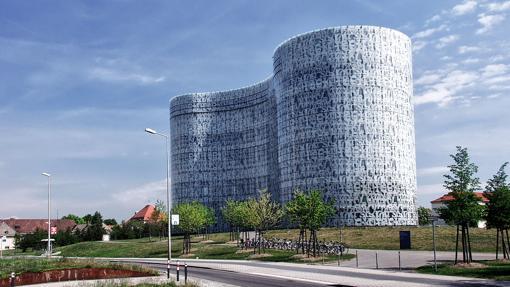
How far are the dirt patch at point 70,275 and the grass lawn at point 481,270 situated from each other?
55.1 ft

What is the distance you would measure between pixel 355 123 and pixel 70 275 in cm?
8072

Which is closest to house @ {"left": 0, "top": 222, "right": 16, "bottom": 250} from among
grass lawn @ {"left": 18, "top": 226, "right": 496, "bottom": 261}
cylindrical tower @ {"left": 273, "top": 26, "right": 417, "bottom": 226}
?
grass lawn @ {"left": 18, "top": 226, "right": 496, "bottom": 261}

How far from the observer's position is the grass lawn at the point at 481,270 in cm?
2811

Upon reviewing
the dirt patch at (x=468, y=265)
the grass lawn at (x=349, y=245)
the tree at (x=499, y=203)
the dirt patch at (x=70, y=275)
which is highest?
the tree at (x=499, y=203)

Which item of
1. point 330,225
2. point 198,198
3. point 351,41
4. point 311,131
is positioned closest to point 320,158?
point 311,131

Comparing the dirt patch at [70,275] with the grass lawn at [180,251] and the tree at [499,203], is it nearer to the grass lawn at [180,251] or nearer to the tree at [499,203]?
the grass lawn at [180,251]

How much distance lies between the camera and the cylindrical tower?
4060 inches

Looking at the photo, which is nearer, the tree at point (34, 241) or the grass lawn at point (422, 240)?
the grass lawn at point (422, 240)

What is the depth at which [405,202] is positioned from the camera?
10500 centimetres

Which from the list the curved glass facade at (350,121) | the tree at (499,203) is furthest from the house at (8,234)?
the tree at (499,203)

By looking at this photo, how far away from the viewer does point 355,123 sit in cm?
10388

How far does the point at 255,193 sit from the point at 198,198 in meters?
17.5

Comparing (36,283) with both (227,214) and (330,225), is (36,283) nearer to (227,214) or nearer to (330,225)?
(227,214)

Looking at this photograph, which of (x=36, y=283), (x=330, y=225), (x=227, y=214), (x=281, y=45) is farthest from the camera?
(x=281, y=45)
